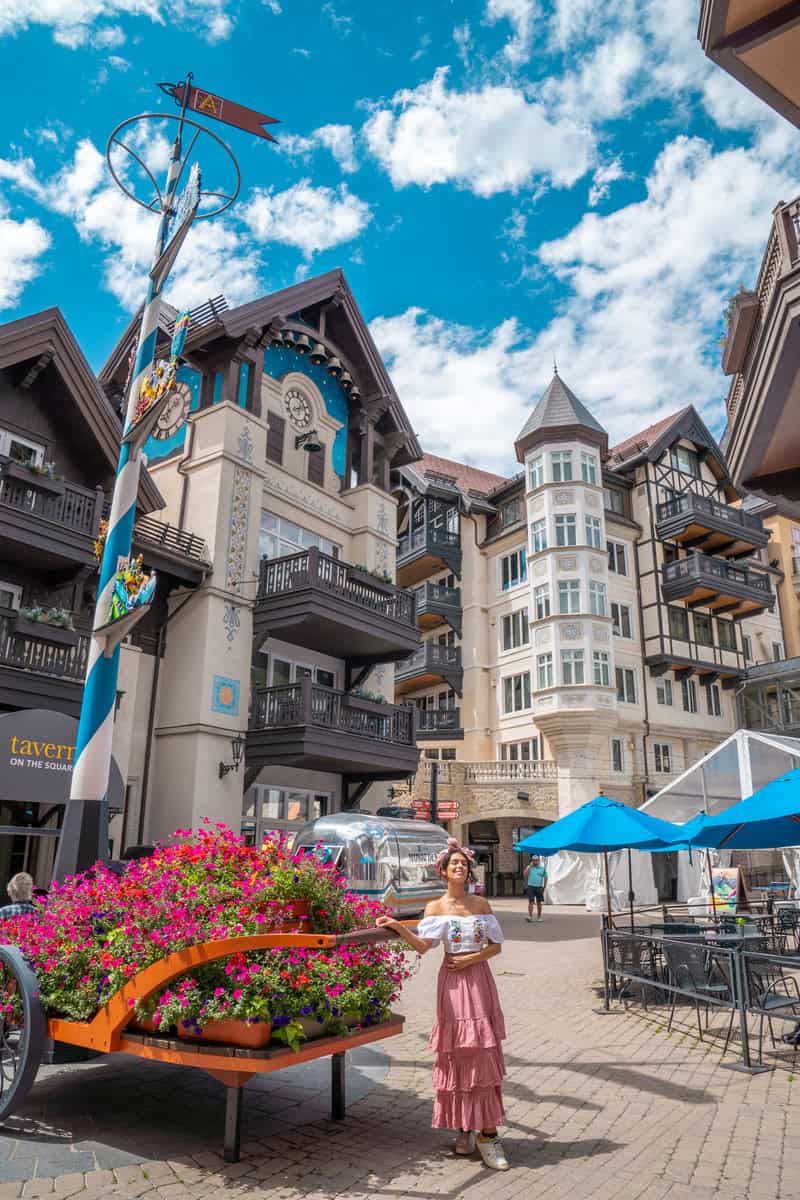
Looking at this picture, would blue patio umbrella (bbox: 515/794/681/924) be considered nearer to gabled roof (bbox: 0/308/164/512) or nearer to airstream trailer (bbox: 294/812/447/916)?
airstream trailer (bbox: 294/812/447/916)

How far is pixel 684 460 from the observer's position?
40.2 metres

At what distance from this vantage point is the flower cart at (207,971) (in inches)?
199

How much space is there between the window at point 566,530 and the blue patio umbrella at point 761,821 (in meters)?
21.5

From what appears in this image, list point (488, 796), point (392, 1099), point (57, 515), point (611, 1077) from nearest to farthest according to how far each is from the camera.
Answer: point (392, 1099) < point (611, 1077) < point (57, 515) < point (488, 796)

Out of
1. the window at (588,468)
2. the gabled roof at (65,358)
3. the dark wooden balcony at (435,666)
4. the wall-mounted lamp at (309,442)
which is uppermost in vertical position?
the window at (588,468)

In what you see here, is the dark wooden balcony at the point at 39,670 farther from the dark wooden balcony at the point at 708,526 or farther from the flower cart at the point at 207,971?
the dark wooden balcony at the point at 708,526

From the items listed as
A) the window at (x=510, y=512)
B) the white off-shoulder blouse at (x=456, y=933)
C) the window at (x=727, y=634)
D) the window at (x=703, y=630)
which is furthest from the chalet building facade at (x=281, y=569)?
the window at (x=727, y=634)

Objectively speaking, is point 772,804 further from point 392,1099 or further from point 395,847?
point 395,847

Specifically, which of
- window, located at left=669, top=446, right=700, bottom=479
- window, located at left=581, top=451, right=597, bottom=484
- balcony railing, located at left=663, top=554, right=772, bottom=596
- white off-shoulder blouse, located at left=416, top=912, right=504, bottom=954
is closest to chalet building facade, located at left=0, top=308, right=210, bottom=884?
white off-shoulder blouse, located at left=416, top=912, right=504, bottom=954

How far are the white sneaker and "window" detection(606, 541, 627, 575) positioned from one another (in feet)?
107

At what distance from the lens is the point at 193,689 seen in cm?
1897

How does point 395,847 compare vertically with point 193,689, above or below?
below

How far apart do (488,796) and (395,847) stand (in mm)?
14416

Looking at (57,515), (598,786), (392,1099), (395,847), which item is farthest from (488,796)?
(392,1099)
